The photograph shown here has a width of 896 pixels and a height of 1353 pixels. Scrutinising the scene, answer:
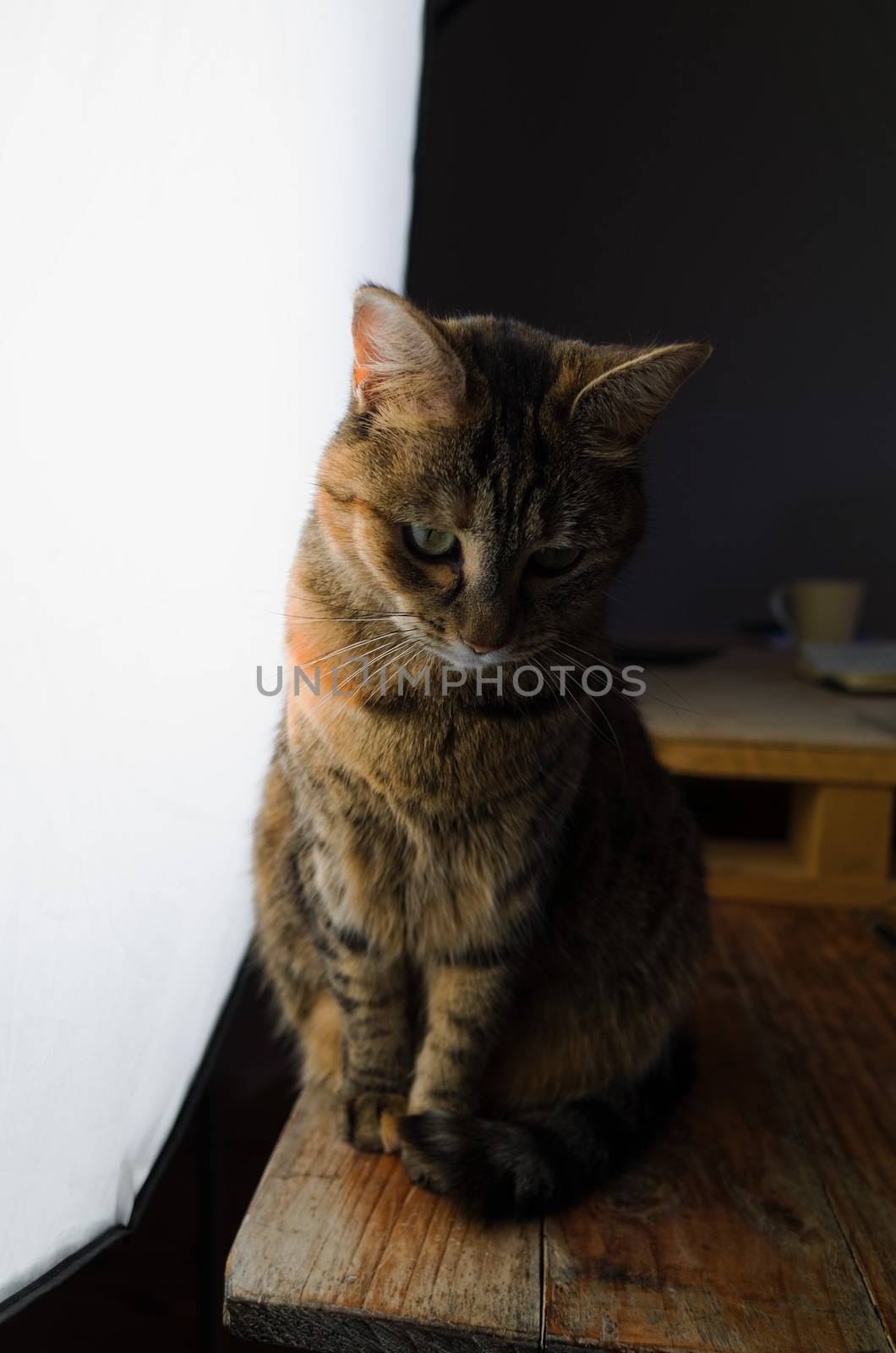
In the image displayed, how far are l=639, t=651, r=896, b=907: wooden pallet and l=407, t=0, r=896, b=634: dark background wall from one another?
917mm

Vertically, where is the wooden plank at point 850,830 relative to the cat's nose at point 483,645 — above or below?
below

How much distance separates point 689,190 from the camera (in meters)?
2.45

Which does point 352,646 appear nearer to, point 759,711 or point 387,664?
point 387,664

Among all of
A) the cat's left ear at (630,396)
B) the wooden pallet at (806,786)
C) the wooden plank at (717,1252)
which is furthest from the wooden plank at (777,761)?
the cat's left ear at (630,396)

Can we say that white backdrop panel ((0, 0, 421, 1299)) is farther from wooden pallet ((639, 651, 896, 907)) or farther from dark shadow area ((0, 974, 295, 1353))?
wooden pallet ((639, 651, 896, 907))

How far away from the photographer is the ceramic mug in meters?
2.16

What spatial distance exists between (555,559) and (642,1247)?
545 mm

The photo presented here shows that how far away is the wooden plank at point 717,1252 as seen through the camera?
0.67 m

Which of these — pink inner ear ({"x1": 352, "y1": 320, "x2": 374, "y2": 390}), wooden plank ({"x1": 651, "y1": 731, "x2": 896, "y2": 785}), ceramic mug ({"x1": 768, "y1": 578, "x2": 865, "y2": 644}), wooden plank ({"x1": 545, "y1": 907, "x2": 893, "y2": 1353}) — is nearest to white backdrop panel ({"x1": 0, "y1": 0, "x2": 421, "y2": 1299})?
pink inner ear ({"x1": 352, "y1": 320, "x2": 374, "y2": 390})

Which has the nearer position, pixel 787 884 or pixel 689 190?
pixel 787 884

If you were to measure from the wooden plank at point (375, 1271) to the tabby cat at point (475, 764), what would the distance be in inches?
1.3

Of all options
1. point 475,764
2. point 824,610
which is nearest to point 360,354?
point 475,764

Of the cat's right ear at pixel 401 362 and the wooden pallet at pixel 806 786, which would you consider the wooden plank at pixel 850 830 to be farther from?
the cat's right ear at pixel 401 362

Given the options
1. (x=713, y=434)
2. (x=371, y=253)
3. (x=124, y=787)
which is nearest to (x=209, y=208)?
(x=124, y=787)
